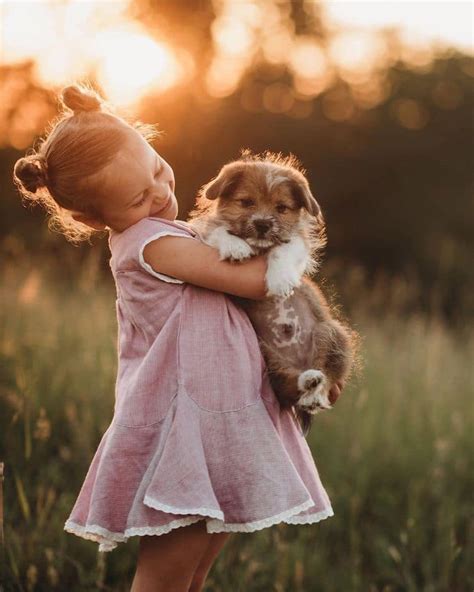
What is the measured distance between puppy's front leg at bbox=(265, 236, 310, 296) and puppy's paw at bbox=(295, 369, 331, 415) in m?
0.26

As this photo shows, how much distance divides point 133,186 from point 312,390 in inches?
33.5

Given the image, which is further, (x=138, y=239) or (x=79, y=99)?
(x=79, y=99)

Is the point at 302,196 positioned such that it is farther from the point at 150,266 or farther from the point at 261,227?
the point at 150,266

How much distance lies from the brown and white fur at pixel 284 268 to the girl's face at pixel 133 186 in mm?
185

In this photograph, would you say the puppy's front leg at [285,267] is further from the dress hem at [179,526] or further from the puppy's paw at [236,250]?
the dress hem at [179,526]

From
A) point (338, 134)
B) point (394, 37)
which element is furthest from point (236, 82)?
point (394, 37)

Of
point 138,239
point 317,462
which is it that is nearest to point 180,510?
point 138,239

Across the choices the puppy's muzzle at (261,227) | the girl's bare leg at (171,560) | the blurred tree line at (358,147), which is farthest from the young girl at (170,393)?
the blurred tree line at (358,147)

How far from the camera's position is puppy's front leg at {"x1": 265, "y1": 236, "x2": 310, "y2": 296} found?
2.52 meters

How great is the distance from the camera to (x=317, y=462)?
18.5 ft

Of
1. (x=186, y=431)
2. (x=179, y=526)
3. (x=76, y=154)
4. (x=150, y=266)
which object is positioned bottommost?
(x=179, y=526)

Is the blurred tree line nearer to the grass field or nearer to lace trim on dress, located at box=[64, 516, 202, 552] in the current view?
the grass field

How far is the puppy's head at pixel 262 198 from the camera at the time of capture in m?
2.69

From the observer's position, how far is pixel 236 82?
1923 centimetres
